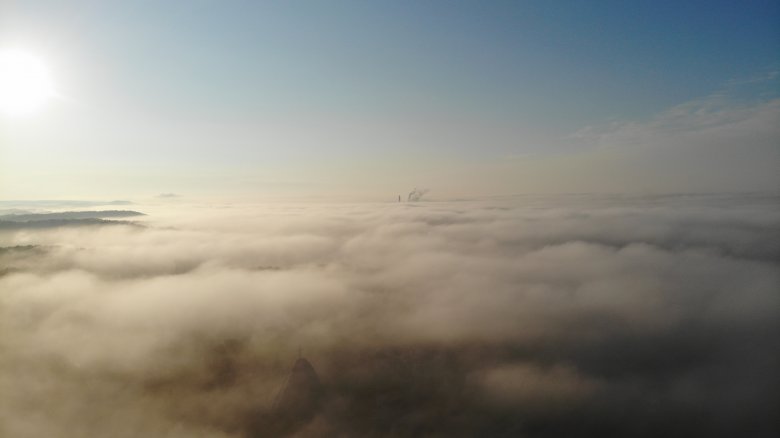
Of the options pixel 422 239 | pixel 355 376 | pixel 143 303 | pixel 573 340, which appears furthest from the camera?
pixel 422 239

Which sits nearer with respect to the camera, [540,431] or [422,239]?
[540,431]

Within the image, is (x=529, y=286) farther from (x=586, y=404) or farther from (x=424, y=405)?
(x=424, y=405)

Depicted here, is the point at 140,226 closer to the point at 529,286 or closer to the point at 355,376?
the point at 355,376

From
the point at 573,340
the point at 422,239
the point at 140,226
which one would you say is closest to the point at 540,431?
the point at 573,340

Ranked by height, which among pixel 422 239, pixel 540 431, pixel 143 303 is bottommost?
pixel 540 431

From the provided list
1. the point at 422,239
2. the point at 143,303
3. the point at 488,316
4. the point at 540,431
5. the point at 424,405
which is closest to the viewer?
the point at 540,431

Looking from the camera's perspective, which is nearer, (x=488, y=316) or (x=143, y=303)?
(x=488, y=316)

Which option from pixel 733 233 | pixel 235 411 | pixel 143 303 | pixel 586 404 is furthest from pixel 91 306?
pixel 733 233

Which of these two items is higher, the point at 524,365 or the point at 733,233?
the point at 733,233

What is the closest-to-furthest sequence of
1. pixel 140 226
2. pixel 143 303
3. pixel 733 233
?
pixel 143 303 < pixel 733 233 < pixel 140 226
